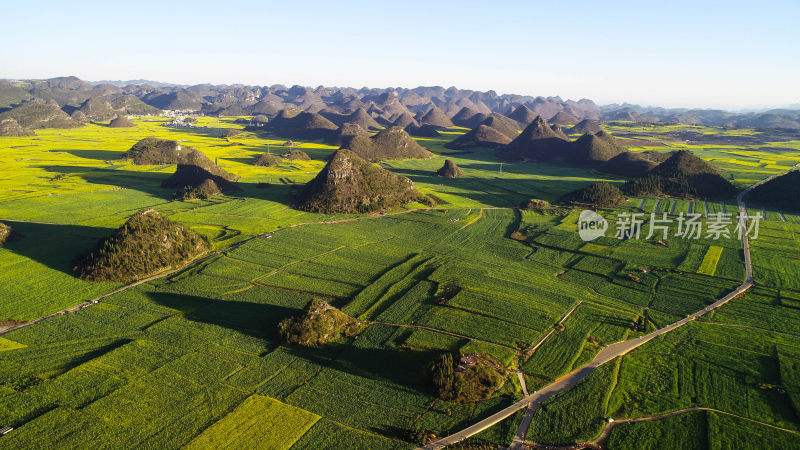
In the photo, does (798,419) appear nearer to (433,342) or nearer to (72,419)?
(433,342)

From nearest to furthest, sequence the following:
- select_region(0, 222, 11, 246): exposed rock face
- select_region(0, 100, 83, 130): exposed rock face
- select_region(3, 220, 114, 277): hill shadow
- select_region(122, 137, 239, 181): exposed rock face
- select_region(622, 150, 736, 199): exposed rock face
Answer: select_region(3, 220, 114, 277): hill shadow → select_region(0, 222, 11, 246): exposed rock face → select_region(622, 150, 736, 199): exposed rock face → select_region(122, 137, 239, 181): exposed rock face → select_region(0, 100, 83, 130): exposed rock face

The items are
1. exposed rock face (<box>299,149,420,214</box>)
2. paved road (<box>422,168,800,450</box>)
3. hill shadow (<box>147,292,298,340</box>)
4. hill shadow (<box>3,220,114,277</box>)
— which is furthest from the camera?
exposed rock face (<box>299,149,420,214</box>)

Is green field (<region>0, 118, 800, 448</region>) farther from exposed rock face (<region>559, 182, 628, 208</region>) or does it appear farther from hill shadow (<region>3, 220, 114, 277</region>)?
exposed rock face (<region>559, 182, 628, 208</region>)

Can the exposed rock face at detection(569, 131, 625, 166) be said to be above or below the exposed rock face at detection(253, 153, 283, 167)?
above

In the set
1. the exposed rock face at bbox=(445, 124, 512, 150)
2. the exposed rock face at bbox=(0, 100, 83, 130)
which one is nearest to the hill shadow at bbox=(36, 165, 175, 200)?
the exposed rock face at bbox=(0, 100, 83, 130)

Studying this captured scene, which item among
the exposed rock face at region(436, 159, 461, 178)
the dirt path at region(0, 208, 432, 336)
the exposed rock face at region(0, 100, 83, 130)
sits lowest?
the dirt path at region(0, 208, 432, 336)

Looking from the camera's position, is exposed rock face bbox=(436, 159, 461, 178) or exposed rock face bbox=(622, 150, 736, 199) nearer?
exposed rock face bbox=(622, 150, 736, 199)

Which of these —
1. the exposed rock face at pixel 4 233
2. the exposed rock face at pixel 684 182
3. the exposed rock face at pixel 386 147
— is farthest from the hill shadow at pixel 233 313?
the exposed rock face at pixel 386 147
